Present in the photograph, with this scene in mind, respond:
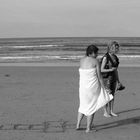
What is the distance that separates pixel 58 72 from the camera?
15109 mm

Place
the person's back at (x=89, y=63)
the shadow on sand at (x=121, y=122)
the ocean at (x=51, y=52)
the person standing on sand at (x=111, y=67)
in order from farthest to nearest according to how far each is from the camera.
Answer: the ocean at (x=51, y=52) < the person standing on sand at (x=111, y=67) < the shadow on sand at (x=121, y=122) < the person's back at (x=89, y=63)

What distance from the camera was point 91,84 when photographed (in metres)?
6.17

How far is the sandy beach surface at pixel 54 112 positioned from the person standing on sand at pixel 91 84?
48 cm

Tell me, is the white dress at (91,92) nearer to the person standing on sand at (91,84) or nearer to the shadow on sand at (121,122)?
the person standing on sand at (91,84)

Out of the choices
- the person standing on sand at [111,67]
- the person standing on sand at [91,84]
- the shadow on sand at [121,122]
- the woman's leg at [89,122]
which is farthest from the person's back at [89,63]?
the shadow on sand at [121,122]

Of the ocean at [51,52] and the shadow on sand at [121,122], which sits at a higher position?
the shadow on sand at [121,122]

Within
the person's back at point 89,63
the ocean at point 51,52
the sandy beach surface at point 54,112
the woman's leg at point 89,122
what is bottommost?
the ocean at point 51,52

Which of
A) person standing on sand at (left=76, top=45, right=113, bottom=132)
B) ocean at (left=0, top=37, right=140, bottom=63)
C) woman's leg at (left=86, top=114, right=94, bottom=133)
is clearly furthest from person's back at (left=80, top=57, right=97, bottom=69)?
ocean at (left=0, top=37, right=140, bottom=63)

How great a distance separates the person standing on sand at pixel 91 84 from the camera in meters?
6.14

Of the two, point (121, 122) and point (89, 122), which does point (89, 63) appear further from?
point (121, 122)

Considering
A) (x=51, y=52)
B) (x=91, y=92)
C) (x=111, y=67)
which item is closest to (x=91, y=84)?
(x=91, y=92)

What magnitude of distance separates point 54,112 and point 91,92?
1.82 meters

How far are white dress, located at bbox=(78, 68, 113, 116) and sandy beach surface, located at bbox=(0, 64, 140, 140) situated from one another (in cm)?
46

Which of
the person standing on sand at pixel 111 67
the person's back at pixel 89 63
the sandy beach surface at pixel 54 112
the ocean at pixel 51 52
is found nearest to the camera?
the person's back at pixel 89 63
